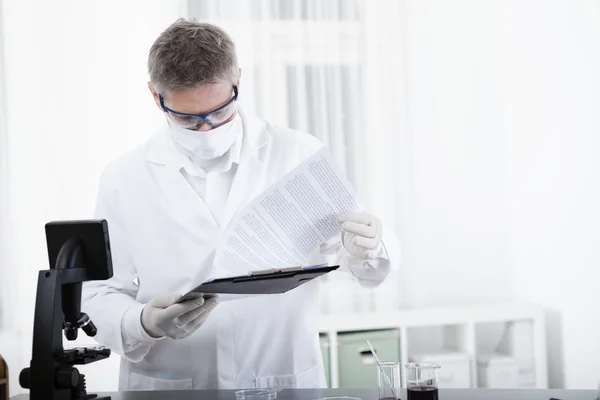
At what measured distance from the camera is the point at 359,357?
334 cm

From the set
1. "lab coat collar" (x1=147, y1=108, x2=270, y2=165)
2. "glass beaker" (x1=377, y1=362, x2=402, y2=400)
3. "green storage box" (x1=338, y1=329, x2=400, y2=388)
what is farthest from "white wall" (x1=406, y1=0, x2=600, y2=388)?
"glass beaker" (x1=377, y1=362, x2=402, y2=400)

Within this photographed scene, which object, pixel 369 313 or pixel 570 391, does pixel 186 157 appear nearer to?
pixel 570 391

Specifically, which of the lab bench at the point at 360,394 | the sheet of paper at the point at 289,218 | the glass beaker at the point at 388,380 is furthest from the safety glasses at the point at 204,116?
the glass beaker at the point at 388,380

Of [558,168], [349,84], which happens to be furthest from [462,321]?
[349,84]

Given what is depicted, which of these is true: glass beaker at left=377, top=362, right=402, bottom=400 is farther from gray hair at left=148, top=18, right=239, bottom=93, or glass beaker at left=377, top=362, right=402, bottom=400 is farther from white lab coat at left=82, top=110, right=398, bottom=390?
gray hair at left=148, top=18, right=239, bottom=93

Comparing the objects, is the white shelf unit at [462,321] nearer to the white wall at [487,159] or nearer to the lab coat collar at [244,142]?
the white wall at [487,159]

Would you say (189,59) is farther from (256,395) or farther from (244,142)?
(256,395)

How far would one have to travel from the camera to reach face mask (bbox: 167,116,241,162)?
5.82ft

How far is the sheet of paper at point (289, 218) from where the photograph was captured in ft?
5.18

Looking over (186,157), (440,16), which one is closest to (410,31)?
(440,16)

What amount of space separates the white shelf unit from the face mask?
167 cm

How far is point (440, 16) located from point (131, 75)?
5.18 ft

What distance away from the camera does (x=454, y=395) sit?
1.47 metres

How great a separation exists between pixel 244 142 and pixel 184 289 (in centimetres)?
40
